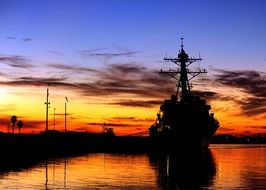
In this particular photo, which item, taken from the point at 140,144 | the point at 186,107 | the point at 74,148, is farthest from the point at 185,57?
the point at 140,144

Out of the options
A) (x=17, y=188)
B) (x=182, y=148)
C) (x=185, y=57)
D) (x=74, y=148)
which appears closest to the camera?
(x=17, y=188)

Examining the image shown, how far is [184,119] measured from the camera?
112562 mm

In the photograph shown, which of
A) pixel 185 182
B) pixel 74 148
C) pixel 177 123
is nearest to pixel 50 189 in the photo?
pixel 185 182

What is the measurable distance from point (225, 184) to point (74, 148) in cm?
9982

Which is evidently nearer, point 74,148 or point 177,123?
point 177,123

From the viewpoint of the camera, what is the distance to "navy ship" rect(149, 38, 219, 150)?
112 m

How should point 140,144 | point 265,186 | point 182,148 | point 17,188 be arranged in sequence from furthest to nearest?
point 140,144 < point 182,148 < point 265,186 < point 17,188

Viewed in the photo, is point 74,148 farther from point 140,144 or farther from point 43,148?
point 140,144

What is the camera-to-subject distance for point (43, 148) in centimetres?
11300

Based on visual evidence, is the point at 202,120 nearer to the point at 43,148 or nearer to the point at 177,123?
the point at 177,123

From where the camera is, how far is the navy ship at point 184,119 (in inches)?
4414

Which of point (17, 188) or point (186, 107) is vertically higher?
point (186, 107)

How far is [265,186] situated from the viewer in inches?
1475

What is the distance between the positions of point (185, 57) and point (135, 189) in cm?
9021
